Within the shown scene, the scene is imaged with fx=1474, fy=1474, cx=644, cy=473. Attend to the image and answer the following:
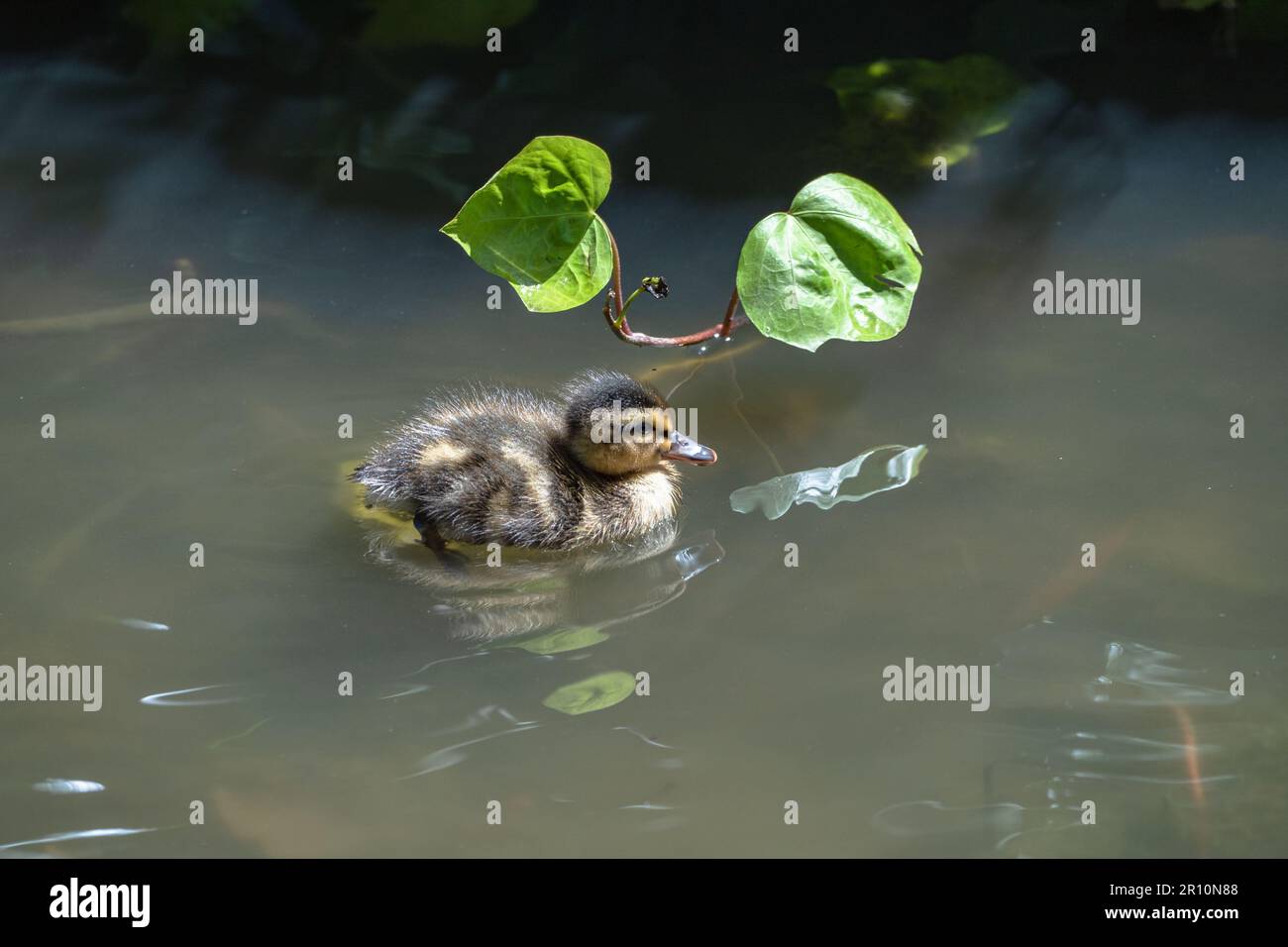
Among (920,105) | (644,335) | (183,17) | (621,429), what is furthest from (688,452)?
(183,17)

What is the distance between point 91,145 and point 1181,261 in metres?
3.65

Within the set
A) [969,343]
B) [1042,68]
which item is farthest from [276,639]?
[1042,68]

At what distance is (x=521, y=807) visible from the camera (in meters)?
2.71

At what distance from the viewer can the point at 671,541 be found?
12.0 feet

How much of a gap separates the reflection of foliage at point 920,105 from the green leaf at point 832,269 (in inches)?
53.8

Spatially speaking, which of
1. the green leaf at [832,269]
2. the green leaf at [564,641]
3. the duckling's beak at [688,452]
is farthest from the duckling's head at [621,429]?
the green leaf at [564,641]

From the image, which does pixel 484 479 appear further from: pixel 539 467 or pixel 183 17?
pixel 183 17

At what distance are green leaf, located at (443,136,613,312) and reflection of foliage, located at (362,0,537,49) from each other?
76.0 inches

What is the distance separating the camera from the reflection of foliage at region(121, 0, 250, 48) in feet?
17.6

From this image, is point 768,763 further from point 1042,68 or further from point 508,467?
point 1042,68

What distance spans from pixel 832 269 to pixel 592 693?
1.33 m

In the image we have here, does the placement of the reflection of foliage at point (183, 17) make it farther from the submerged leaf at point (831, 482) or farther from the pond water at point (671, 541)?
the submerged leaf at point (831, 482)

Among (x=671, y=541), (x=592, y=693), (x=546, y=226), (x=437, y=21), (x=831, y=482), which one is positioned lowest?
(x=592, y=693)

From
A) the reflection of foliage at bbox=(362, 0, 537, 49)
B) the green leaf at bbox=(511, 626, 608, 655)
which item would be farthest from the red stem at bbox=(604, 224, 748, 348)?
the reflection of foliage at bbox=(362, 0, 537, 49)
